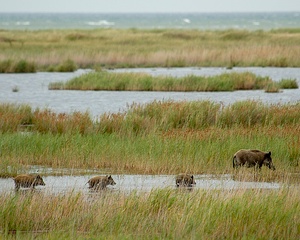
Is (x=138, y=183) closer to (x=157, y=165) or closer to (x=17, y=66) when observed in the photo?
(x=157, y=165)

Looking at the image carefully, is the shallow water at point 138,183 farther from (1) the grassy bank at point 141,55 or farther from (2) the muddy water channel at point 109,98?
(1) the grassy bank at point 141,55

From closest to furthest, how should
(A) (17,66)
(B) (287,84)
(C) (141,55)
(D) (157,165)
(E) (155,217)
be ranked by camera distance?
(E) (155,217), (D) (157,165), (B) (287,84), (A) (17,66), (C) (141,55)

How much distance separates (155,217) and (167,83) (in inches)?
887

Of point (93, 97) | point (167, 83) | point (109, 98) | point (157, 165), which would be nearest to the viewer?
point (157, 165)

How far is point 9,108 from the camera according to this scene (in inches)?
838

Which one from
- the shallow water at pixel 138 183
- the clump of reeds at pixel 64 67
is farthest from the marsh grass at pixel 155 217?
the clump of reeds at pixel 64 67

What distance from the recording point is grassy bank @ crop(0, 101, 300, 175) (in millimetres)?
14836

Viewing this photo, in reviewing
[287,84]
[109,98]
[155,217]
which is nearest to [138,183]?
[155,217]

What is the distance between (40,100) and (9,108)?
8.17 meters

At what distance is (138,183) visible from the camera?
1320cm

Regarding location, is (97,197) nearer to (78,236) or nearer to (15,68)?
(78,236)

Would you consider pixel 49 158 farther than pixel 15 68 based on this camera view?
No

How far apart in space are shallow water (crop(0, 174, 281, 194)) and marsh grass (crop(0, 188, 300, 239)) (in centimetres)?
A: 142

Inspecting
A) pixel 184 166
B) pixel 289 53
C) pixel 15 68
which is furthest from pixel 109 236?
pixel 289 53
